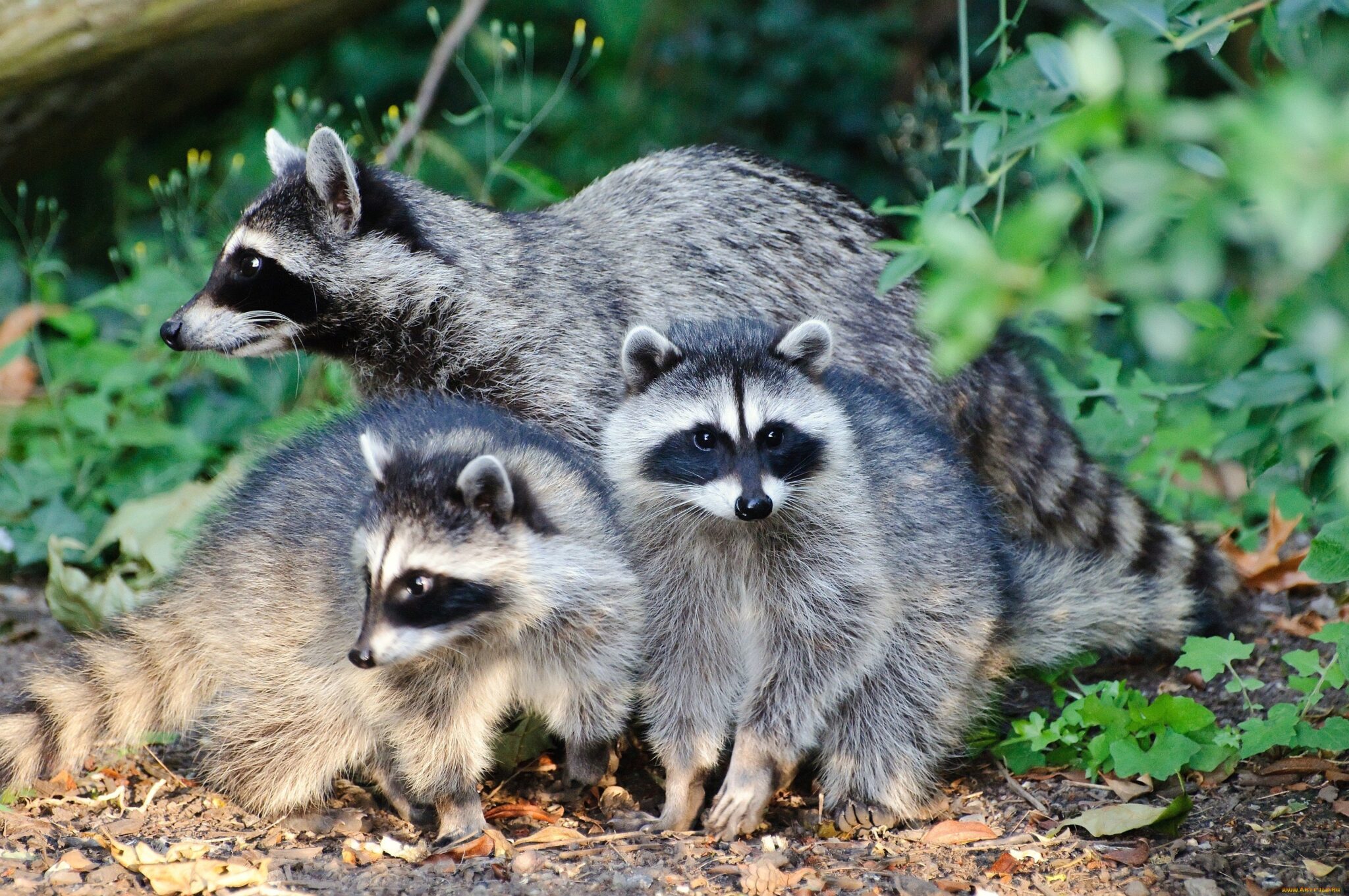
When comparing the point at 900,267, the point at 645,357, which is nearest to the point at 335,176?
the point at 645,357

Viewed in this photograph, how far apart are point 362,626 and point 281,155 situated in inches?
81.5

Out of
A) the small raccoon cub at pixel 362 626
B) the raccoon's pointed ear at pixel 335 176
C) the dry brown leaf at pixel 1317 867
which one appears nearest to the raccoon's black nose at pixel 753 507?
the small raccoon cub at pixel 362 626

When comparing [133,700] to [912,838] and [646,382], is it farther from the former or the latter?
[912,838]

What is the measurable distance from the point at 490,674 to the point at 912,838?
1.17 meters

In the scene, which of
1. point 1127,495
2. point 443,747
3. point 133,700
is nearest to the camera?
point 443,747

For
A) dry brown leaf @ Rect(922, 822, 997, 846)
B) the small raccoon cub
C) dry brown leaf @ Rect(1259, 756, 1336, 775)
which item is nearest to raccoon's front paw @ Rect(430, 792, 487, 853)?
the small raccoon cub

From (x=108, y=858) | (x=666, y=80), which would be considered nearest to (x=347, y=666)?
(x=108, y=858)

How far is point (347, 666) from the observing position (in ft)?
10.7

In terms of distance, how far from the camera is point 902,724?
143 inches

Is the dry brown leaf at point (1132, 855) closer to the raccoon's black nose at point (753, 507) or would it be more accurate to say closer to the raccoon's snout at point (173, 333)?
the raccoon's black nose at point (753, 507)

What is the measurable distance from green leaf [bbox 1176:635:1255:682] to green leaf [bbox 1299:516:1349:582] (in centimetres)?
36

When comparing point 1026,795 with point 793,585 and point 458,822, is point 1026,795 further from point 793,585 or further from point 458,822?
point 458,822

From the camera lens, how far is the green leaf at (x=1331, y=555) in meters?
3.02

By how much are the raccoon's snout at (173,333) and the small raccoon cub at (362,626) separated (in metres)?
0.64
